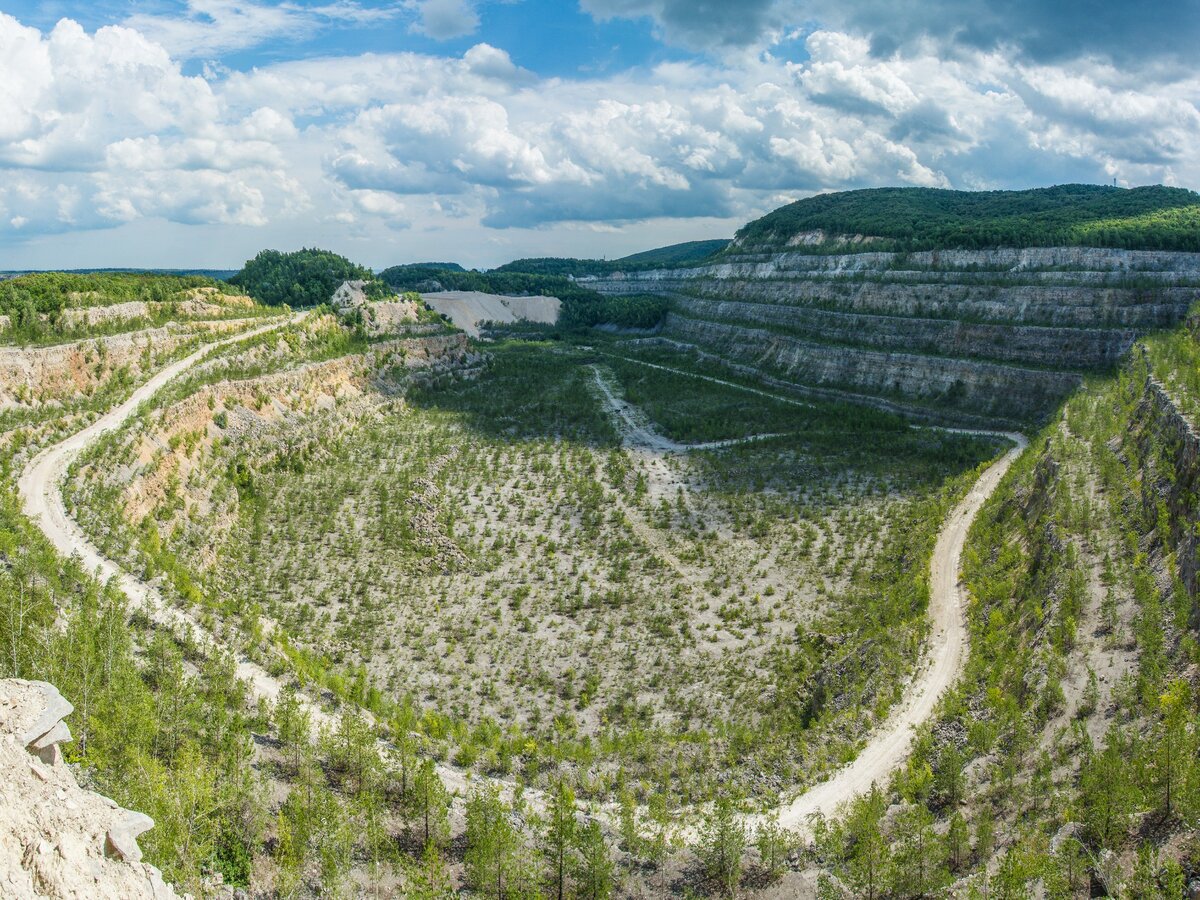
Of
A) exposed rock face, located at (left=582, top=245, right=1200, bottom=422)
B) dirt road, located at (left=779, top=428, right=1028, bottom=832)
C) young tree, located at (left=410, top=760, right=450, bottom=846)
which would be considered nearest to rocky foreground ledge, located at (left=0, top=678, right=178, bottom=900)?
young tree, located at (left=410, top=760, right=450, bottom=846)

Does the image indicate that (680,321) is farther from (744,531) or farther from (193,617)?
(193,617)

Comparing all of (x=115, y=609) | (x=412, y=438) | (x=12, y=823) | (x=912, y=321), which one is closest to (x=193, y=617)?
(x=115, y=609)

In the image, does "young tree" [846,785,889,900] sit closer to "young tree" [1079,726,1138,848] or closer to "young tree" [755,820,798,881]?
"young tree" [755,820,798,881]

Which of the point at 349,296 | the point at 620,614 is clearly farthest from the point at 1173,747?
the point at 349,296

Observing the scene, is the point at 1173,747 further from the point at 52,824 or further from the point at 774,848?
the point at 52,824

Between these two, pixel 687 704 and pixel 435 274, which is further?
pixel 435 274

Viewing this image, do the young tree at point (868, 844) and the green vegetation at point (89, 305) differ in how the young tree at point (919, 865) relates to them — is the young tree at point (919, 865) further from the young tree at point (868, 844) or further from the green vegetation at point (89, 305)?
the green vegetation at point (89, 305)
